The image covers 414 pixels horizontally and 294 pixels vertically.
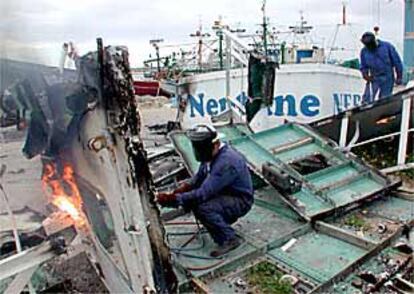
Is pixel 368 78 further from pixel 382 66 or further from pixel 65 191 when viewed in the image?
pixel 65 191

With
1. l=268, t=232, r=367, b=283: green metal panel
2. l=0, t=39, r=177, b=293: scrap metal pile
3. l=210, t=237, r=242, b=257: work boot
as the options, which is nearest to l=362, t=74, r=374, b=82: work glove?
l=268, t=232, r=367, b=283: green metal panel

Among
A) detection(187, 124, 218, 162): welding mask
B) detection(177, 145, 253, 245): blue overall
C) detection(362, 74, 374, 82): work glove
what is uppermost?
detection(362, 74, 374, 82): work glove

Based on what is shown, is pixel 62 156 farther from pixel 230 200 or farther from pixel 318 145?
pixel 318 145

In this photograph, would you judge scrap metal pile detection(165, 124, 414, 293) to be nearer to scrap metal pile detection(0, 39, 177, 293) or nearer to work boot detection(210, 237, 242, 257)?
work boot detection(210, 237, 242, 257)

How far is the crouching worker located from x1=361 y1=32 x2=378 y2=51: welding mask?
435cm

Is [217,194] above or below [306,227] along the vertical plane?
above

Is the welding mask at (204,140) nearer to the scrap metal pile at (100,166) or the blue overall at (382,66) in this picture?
the scrap metal pile at (100,166)

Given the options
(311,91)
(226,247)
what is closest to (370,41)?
(311,91)

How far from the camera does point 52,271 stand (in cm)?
435

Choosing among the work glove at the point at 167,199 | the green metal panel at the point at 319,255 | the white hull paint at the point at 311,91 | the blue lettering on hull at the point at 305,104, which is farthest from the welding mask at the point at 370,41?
the work glove at the point at 167,199

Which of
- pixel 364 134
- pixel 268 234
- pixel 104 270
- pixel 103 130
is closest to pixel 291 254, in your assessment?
pixel 268 234

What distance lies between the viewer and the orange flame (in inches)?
129

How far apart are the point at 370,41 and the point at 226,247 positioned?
15.8ft

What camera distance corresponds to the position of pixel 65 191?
334 centimetres
